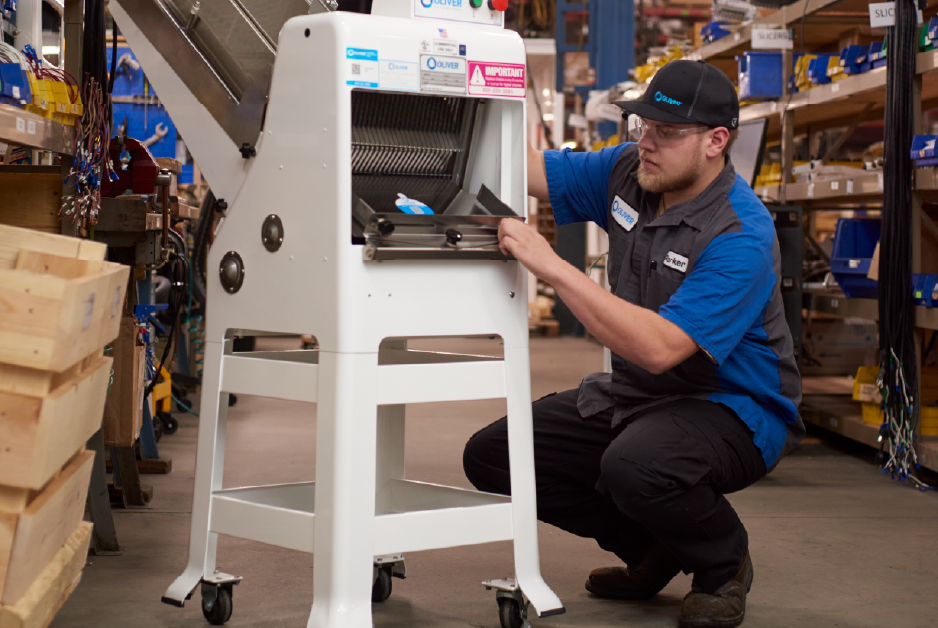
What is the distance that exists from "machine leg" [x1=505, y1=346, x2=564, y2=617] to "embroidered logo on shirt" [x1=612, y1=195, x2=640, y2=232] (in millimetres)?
519

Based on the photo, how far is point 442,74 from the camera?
71.5 inches

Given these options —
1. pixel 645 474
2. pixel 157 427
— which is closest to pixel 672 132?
pixel 645 474

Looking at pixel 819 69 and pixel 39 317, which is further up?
pixel 819 69

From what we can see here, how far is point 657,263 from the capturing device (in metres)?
2.18

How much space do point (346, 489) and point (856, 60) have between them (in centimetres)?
319

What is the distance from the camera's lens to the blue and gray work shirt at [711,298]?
6.64ft

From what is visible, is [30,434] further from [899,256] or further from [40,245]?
[899,256]

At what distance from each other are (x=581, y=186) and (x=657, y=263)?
35 centimetres

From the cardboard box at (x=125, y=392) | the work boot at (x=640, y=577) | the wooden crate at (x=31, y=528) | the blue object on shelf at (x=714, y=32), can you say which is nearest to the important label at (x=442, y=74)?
the wooden crate at (x=31, y=528)

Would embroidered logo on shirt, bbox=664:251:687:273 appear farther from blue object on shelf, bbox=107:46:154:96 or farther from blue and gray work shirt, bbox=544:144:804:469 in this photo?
blue object on shelf, bbox=107:46:154:96

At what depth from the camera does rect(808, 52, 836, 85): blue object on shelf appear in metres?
4.33

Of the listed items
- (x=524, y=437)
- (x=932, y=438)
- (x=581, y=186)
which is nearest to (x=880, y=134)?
(x=932, y=438)

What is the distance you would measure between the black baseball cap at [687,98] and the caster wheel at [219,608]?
1330 millimetres

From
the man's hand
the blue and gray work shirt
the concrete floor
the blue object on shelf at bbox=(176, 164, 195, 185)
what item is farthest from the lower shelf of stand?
the blue object on shelf at bbox=(176, 164, 195, 185)
